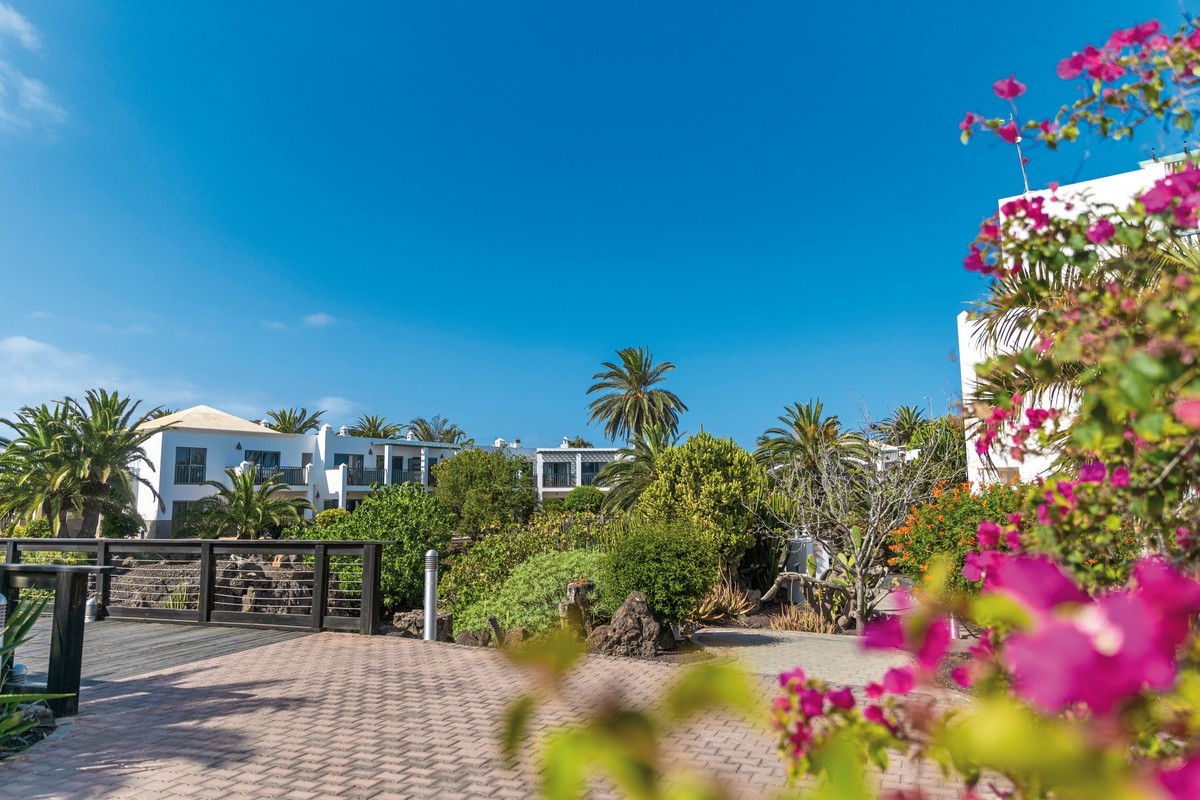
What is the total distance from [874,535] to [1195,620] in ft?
45.6

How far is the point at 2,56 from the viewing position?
768 inches

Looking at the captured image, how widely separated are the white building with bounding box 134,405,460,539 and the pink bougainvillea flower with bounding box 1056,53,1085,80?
3269 centimetres

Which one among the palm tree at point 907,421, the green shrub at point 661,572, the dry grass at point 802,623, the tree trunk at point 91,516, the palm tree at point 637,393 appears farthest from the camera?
the palm tree at point 637,393

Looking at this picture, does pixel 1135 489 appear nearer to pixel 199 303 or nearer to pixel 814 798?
pixel 814 798

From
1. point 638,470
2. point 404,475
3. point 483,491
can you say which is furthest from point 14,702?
point 404,475

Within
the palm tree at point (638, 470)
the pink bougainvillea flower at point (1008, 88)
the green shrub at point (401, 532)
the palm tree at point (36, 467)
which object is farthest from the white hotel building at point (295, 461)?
the pink bougainvillea flower at point (1008, 88)

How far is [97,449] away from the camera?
27.5m

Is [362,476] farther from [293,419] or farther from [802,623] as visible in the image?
[802,623]

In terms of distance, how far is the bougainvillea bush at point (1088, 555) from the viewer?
1.90ft

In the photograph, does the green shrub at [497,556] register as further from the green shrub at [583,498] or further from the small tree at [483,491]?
the green shrub at [583,498]

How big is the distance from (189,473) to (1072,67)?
43.3m

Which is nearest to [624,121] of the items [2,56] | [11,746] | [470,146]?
[470,146]

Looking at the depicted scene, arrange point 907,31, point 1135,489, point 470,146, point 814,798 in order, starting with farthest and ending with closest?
point 470,146 < point 907,31 < point 1135,489 < point 814,798

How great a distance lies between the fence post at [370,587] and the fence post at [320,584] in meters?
0.58
